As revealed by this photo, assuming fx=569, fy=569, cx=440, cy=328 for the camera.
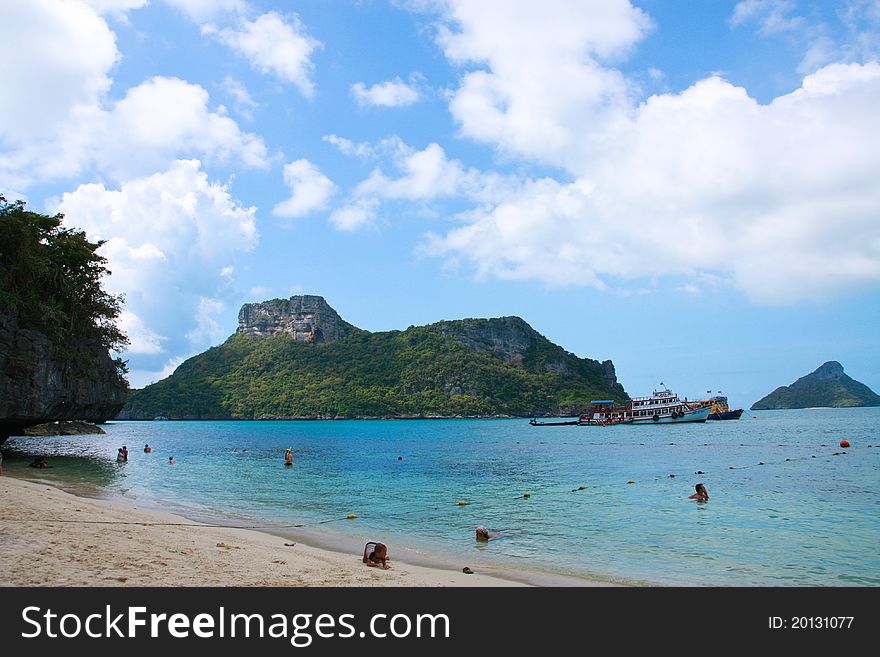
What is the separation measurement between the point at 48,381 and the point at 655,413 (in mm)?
104412

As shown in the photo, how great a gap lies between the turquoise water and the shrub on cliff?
32.4 feet

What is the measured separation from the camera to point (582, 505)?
78.8ft

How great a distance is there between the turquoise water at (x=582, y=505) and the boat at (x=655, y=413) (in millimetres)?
65263

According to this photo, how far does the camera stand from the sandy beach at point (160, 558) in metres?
9.25

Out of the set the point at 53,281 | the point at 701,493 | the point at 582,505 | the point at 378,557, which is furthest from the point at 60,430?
the point at 378,557

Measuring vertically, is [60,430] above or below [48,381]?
below

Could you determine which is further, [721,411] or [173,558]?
[721,411]

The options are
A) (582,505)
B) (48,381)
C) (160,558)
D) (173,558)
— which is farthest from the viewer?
(48,381)

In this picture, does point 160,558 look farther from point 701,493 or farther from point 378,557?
point 701,493

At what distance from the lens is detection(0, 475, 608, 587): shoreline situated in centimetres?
934

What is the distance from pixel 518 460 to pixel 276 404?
490 feet
